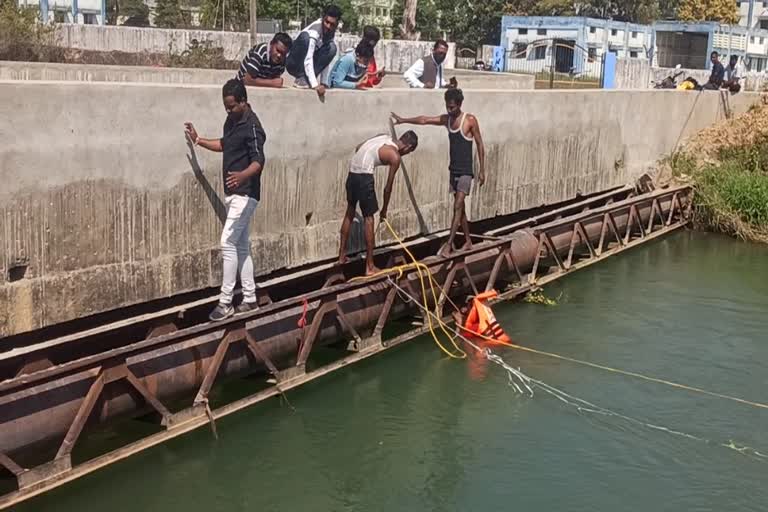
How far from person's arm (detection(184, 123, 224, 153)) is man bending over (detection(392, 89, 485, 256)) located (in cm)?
349

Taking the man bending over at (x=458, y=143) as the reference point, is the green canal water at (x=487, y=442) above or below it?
below

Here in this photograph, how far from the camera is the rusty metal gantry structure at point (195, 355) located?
24.2 ft

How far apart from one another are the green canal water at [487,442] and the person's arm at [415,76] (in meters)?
3.88

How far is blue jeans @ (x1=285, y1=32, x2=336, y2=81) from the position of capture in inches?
466

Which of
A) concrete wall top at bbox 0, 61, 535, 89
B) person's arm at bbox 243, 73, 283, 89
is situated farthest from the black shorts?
concrete wall top at bbox 0, 61, 535, 89

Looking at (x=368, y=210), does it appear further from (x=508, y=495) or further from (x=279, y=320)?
(x=508, y=495)

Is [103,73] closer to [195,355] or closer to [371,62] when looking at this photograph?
[371,62]

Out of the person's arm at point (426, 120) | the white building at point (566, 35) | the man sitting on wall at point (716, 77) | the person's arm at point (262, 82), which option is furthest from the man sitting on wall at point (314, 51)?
the white building at point (566, 35)

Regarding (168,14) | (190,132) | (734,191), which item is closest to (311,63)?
(190,132)

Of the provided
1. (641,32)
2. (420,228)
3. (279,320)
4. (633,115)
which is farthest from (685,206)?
(641,32)

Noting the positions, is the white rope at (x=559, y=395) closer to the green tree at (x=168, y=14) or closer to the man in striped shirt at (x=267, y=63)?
the man in striped shirt at (x=267, y=63)

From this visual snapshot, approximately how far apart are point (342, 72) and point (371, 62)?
1.28 metres

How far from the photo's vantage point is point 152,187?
9289 mm

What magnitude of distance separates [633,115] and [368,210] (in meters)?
10.3
